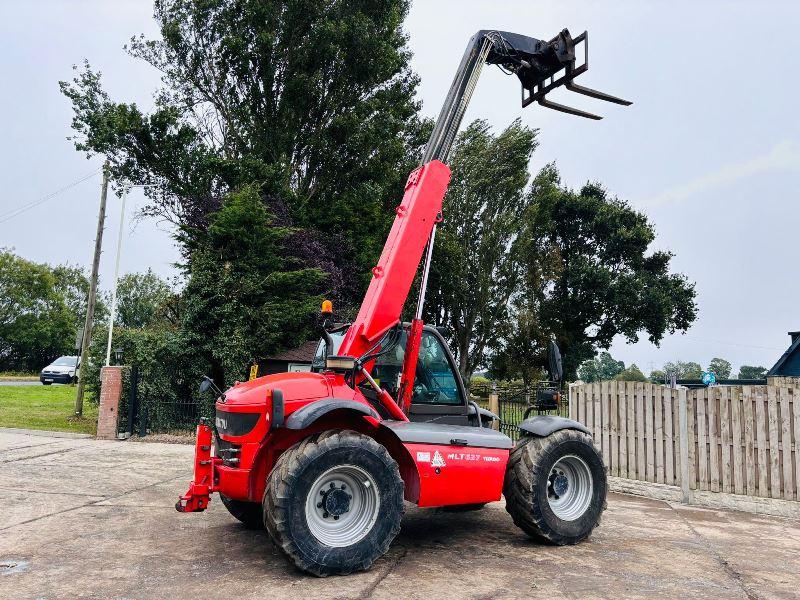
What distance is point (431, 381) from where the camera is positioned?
6543 millimetres

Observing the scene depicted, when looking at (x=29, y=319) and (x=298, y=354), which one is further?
(x=29, y=319)

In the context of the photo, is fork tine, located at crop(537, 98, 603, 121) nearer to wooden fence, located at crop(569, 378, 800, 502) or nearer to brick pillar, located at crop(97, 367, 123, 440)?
wooden fence, located at crop(569, 378, 800, 502)

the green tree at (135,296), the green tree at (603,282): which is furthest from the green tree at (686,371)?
the green tree at (135,296)

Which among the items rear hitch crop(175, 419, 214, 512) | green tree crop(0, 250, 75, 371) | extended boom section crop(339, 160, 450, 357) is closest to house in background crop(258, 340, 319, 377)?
extended boom section crop(339, 160, 450, 357)

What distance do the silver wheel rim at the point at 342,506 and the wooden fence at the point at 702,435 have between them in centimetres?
561

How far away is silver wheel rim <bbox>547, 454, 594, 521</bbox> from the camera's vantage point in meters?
6.25

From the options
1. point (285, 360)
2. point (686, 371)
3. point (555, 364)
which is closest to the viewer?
point (555, 364)

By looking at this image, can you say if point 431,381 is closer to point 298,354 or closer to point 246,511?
point 246,511

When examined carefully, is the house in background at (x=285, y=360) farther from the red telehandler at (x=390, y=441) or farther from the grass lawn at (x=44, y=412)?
the red telehandler at (x=390, y=441)

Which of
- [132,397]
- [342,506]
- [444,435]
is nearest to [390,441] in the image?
[444,435]

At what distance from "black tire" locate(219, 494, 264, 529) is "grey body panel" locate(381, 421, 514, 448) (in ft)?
6.05

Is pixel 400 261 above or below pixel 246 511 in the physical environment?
above

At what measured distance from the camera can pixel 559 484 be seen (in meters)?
6.30

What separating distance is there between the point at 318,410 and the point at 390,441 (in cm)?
84
